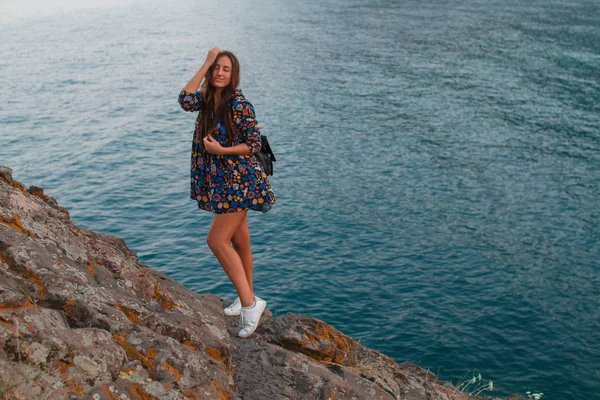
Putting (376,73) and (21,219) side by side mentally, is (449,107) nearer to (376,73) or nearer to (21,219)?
(376,73)

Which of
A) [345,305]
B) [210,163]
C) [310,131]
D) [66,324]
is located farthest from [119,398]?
[310,131]

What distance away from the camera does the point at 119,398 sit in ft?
20.8

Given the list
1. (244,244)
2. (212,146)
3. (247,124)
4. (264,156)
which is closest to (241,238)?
(244,244)

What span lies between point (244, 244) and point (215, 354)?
5.40 feet

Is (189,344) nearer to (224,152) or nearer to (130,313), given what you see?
(130,313)

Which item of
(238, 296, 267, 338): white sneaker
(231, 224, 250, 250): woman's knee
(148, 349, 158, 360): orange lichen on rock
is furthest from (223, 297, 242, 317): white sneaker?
(148, 349, 158, 360): orange lichen on rock

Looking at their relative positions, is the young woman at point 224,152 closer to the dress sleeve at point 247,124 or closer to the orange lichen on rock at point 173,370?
the dress sleeve at point 247,124

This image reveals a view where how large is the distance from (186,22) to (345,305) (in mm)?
77677

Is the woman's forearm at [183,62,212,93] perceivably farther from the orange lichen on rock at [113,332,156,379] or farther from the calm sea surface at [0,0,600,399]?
the calm sea surface at [0,0,600,399]

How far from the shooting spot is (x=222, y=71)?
26.9 ft

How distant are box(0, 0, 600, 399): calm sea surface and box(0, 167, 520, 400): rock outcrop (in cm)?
1332

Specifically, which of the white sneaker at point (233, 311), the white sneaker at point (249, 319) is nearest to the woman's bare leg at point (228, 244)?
the white sneaker at point (249, 319)

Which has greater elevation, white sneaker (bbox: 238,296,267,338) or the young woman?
the young woman

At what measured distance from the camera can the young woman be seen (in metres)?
8.27
